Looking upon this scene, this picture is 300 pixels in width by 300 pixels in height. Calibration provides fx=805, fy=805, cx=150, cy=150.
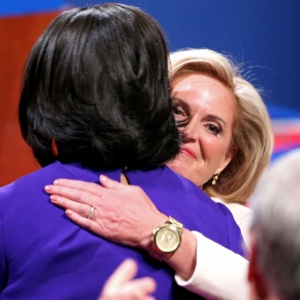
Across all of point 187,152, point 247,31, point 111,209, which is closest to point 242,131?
point 187,152

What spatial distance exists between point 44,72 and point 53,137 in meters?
0.12

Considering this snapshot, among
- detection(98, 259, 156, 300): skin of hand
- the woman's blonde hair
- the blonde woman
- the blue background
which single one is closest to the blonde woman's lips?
the blonde woman

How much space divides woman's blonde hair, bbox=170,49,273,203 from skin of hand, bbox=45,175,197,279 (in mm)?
821

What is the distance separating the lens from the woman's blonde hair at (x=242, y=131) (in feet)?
7.55

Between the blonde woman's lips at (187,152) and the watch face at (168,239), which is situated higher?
the watch face at (168,239)

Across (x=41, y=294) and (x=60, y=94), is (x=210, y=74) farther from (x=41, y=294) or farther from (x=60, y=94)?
(x=41, y=294)

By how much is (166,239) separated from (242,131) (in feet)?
2.96

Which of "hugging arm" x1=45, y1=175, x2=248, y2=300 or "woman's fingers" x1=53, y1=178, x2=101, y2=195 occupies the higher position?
"woman's fingers" x1=53, y1=178, x2=101, y2=195

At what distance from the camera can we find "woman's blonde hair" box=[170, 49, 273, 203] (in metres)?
2.30

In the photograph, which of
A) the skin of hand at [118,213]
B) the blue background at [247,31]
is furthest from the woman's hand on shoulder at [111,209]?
the blue background at [247,31]

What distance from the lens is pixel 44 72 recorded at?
1.42 metres

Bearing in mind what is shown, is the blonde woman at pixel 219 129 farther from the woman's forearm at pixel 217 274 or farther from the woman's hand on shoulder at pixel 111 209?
the woman's hand on shoulder at pixel 111 209

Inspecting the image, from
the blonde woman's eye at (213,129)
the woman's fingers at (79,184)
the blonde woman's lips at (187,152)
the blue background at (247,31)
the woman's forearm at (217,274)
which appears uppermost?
the woman's fingers at (79,184)

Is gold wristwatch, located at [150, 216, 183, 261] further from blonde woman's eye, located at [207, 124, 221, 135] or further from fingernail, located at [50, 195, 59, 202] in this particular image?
blonde woman's eye, located at [207, 124, 221, 135]
